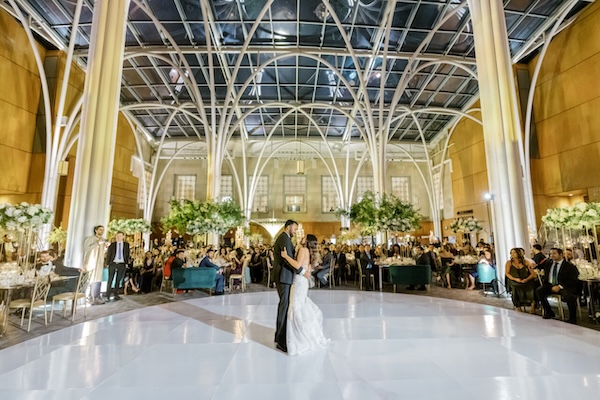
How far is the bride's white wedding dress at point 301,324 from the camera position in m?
3.50

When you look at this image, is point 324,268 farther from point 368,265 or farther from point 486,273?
point 486,273

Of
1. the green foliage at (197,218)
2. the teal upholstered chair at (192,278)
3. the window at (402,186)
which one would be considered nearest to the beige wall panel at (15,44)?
the green foliage at (197,218)

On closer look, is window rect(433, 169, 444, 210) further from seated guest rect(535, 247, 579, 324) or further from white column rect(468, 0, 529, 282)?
seated guest rect(535, 247, 579, 324)

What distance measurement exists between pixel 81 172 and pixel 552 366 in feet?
29.7

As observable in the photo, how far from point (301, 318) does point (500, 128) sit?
7.64 meters

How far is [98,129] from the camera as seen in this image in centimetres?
740

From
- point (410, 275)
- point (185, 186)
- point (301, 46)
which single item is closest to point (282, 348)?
point (410, 275)

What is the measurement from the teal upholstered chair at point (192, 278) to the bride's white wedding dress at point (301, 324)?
485 cm

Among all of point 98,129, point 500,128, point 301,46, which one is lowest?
point 98,129

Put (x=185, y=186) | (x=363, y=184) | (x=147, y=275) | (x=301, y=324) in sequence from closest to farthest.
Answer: (x=301, y=324)
(x=147, y=275)
(x=185, y=186)
(x=363, y=184)

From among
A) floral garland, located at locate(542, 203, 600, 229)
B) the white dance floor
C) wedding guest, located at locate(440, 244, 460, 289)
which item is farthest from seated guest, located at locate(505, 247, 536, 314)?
wedding guest, located at locate(440, 244, 460, 289)

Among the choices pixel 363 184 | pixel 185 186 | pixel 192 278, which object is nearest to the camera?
pixel 192 278

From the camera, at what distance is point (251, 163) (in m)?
27.7

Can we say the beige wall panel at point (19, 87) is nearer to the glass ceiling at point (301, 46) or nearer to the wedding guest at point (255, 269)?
the glass ceiling at point (301, 46)
